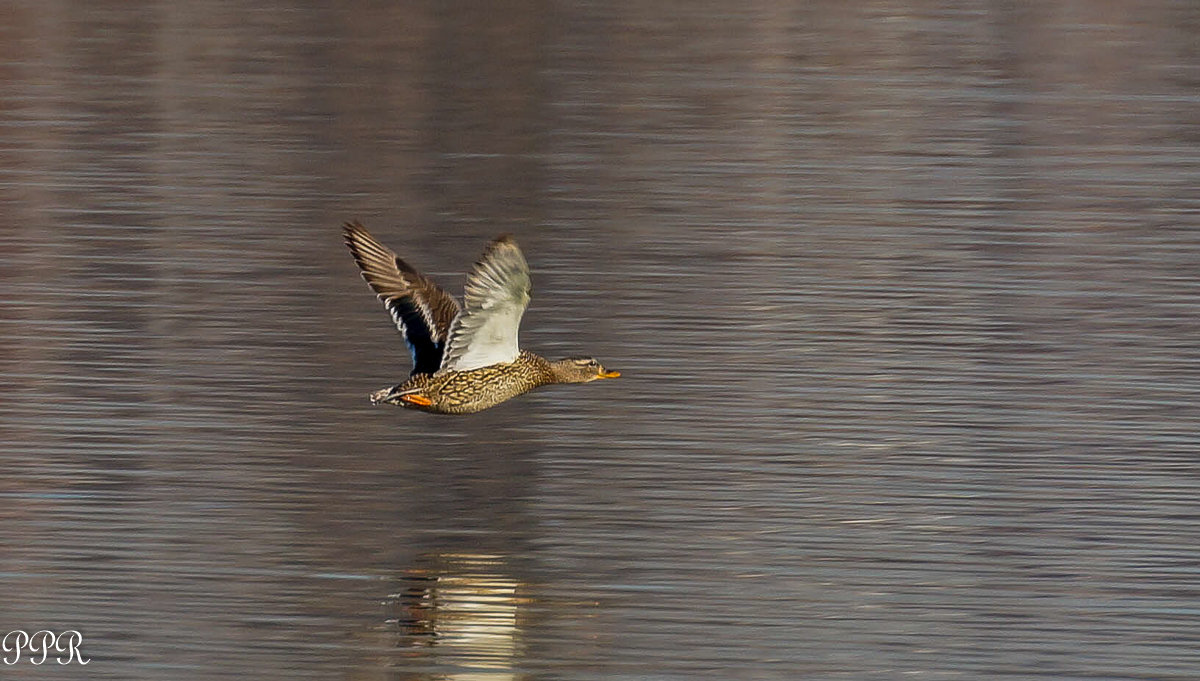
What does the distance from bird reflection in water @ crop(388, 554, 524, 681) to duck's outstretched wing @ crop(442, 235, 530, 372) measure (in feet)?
3.10

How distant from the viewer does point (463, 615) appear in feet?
32.3

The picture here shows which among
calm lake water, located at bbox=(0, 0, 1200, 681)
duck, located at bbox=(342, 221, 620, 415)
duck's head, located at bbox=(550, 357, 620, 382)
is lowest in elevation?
calm lake water, located at bbox=(0, 0, 1200, 681)

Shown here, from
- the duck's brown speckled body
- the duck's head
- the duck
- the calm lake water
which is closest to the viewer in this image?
the calm lake water

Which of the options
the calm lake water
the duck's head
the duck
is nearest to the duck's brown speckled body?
the duck

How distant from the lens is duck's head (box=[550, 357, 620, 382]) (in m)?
11.5

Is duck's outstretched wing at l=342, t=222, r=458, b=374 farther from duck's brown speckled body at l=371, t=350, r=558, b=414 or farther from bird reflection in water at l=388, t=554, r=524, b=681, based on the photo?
bird reflection in water at l=388, t=554, r=524, b=681

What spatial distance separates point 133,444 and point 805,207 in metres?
8.47

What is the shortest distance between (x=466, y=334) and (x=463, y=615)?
1.61 m

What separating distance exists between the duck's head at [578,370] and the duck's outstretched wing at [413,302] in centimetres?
58

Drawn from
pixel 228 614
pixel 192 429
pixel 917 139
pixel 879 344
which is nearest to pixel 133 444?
pixel 192 429

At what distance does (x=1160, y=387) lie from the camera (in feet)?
46.3
